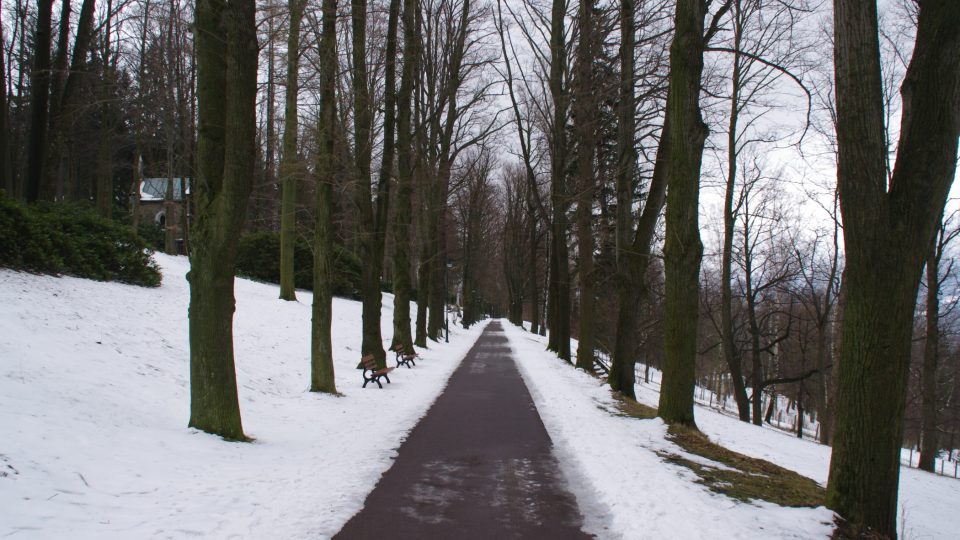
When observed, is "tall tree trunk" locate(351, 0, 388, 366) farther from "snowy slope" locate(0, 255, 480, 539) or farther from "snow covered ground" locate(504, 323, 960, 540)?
"snow covered ground" locate(504, 323, 960, 540)

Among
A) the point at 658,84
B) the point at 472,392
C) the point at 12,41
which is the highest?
the point at 12,41

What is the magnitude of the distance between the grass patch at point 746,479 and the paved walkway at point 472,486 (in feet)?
5.36

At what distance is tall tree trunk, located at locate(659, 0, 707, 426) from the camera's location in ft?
29.2

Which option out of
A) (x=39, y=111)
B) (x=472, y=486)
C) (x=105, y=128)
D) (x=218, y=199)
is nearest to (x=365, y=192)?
(x=218, y=199)

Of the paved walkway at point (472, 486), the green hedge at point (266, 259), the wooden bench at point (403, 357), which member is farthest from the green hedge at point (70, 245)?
the green hedge at point (266, 259)

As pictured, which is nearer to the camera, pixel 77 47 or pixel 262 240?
pixel 77 47

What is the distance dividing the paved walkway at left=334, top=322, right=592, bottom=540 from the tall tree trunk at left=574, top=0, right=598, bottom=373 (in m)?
8.24

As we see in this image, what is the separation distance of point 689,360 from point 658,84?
7053 mm

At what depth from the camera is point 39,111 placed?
13742 millimetres

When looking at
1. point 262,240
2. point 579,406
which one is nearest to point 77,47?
point 262,240

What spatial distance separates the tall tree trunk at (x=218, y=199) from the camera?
6715mm

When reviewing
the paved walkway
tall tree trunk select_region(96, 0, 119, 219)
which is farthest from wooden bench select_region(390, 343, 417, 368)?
tall tree trunk select_region(96, 0, 119, 219)

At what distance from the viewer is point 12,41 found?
24.4 metres

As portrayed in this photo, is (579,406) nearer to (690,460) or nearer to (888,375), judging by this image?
(690,460)
